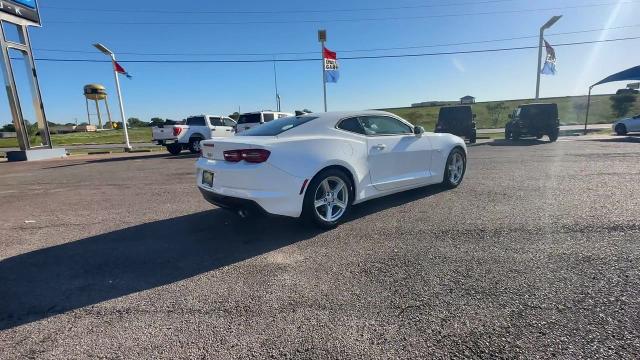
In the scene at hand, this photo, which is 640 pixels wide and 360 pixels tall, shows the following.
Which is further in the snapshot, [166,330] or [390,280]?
[390,280]

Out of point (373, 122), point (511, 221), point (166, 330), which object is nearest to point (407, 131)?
point (373, 122)

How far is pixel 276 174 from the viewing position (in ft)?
12.6

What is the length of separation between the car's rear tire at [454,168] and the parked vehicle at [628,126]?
19444 millimetres

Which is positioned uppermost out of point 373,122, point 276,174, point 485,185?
point 373,122

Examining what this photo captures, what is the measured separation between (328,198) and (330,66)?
17.0 meters

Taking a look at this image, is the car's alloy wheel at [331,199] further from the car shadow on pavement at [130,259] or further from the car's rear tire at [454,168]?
the car's rear tire at [454,168]

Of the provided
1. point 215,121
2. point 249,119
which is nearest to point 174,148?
point 215,121

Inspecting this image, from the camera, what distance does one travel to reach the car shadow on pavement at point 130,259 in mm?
2873

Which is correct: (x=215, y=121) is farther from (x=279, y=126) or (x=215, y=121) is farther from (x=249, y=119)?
(x=279, y=126)

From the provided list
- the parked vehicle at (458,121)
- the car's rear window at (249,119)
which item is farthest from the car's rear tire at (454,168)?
the car's rear window at (249,119)

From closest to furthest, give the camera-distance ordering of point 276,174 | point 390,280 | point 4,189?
point 390,280, point 276,174, point 4,189

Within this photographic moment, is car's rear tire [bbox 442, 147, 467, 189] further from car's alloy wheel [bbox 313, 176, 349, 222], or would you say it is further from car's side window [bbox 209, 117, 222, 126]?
car's side window [bbox 209, 117, 222, 126]

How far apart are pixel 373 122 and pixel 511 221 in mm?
2279

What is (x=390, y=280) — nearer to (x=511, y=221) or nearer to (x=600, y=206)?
(x=511, y=221)
